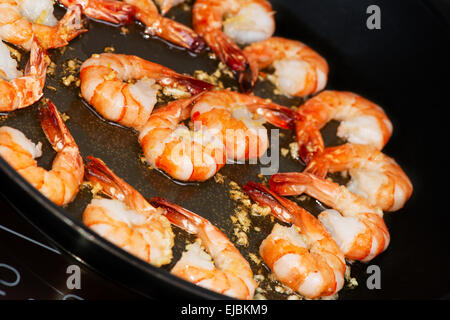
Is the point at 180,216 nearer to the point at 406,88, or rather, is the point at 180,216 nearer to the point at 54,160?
the point at 54,160

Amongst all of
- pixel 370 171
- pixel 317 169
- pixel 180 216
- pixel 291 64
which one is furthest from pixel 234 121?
pixel 370 171

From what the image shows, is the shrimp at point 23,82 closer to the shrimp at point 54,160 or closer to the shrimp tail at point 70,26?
the shrimp at point 54,160

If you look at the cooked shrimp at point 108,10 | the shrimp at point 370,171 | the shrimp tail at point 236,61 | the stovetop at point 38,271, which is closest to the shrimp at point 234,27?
the shrimp tail at point 236,61

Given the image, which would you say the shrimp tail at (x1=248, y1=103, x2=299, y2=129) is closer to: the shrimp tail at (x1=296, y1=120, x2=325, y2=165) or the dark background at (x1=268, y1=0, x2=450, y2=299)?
the shrimp tail at (x1=296, y1=120, x2=325, y2=165)

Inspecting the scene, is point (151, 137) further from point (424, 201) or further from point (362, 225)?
point (424, 201)
